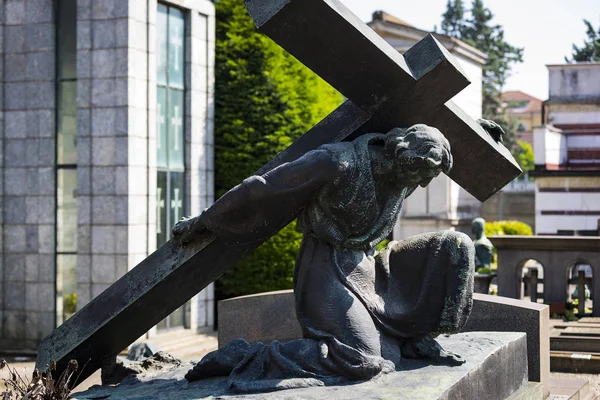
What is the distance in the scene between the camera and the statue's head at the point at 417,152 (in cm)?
567

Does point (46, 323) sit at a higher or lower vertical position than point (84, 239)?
lower

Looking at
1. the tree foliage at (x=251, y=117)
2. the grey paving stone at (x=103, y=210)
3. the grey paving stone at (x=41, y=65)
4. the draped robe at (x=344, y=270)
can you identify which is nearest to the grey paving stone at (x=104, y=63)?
the grey paving stone at (x=41, y=65)

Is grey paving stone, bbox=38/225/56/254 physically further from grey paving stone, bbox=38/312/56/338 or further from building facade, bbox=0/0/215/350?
grey paving stone, bbox=38/312/56/338

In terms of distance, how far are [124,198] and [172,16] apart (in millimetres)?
2987

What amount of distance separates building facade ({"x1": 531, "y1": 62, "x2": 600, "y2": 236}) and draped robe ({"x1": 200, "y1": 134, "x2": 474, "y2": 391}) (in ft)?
58.0

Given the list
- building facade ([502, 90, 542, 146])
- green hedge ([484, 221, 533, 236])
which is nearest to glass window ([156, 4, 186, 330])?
green hedge ([484, 221, 533, 236])

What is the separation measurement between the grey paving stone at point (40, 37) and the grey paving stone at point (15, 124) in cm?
96

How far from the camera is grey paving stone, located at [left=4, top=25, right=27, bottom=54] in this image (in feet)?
48.1

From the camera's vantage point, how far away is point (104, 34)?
46.0 feet

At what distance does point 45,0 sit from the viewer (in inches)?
570

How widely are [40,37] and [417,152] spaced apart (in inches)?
A: 398

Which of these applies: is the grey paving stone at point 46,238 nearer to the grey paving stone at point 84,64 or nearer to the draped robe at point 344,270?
the grey paving stone at point 84,64

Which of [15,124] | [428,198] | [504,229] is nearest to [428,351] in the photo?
[15,124]

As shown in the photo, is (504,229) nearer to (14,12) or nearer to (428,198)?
(428,198)
